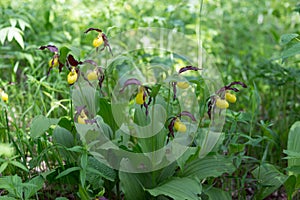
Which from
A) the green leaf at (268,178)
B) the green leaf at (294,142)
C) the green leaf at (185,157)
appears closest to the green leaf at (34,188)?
the green leaf at (185,157)

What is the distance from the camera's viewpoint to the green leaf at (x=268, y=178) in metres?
1.47

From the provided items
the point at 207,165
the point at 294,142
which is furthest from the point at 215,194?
the point at 294,142

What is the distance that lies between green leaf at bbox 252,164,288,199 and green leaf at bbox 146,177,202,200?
13.8 inches

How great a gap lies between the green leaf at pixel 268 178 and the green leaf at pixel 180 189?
0.35 meters

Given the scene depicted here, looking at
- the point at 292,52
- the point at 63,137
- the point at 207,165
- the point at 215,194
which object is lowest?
the point at 215,194

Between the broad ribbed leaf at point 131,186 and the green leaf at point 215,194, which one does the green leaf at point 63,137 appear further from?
the green leaf at point 215,194

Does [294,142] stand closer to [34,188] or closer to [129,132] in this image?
[129,132]

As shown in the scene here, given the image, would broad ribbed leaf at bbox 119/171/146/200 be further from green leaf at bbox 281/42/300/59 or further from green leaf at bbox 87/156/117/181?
green leaf at bbox 281/42/300/59

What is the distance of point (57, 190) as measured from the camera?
1665 mm

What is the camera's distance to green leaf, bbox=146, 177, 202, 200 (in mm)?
1249

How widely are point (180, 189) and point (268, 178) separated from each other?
43 centimetres

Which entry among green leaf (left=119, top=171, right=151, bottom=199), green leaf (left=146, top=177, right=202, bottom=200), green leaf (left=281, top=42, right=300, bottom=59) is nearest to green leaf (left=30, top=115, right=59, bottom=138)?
green leaf (left=119, top=171, right=151, bottom=199)

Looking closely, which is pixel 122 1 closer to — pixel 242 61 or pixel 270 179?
pixel 242 61

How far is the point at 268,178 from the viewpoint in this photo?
4.93ft
